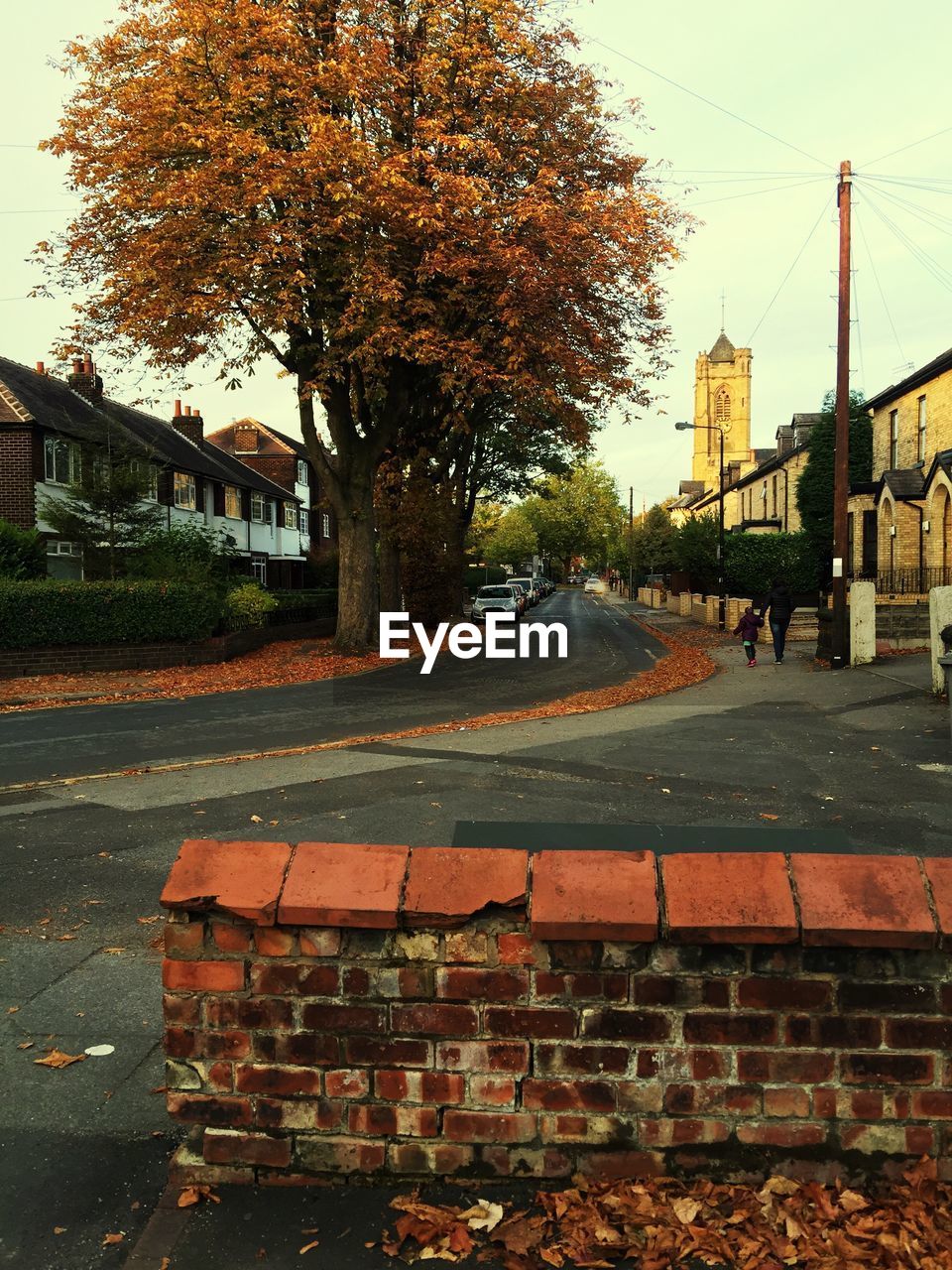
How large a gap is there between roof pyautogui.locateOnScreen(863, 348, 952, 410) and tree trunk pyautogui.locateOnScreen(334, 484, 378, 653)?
2020 cm

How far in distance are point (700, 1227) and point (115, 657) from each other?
21.4 m

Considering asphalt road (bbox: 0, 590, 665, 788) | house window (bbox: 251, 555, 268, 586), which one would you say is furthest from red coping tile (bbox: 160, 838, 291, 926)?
house window (bbox: 251, 555, 268, 586)

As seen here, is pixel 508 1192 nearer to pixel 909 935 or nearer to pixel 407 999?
pixel 407 999

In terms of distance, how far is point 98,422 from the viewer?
2734 centimetres

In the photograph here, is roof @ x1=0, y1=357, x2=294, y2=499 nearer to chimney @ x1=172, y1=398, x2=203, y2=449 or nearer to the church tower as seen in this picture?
chimney @ x1=172, y1=398, x2=203, y2=449

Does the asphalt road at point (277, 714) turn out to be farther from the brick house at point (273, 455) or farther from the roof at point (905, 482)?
the brick house at point (273, 455)

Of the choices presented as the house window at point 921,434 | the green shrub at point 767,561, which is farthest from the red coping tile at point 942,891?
the green shrub at point 767,561

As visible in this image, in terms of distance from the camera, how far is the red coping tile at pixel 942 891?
8.03 feet

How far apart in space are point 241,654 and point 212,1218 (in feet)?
75.0

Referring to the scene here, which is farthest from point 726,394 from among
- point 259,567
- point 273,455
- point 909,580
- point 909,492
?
point 909,580

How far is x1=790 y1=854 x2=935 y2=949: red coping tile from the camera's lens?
8.02 feet

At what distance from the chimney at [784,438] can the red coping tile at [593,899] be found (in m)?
60.7

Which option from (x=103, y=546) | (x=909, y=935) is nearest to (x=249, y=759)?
(x=909, y=935)

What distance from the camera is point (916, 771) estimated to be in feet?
31.9
